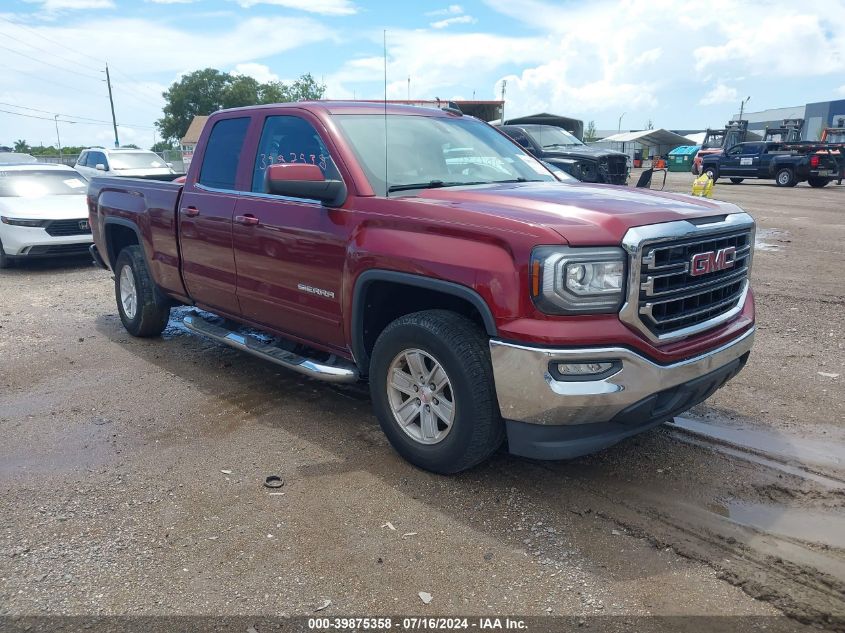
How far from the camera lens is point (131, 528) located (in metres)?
3.30

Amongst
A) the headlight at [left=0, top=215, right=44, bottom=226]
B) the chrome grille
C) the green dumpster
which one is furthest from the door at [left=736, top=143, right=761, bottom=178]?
the chrome grille

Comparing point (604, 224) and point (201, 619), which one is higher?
point (604, 224)

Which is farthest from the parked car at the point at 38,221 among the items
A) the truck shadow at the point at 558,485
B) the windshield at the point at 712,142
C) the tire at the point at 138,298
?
the windshield at the point at 712,142

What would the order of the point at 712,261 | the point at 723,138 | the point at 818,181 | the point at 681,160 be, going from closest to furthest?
the point at 712,261
the point at 818,181
the point at 723,138
the point at 681,160

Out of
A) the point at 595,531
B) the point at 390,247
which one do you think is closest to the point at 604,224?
the point at 390,247

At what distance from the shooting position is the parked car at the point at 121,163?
17666 mm

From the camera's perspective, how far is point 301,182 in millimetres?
3742

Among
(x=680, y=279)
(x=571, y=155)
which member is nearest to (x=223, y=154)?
(x=680, y=279)

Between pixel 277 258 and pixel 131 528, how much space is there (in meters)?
1.86

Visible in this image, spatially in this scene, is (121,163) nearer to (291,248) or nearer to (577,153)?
(577,153)

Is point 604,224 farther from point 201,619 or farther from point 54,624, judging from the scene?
point 54,624

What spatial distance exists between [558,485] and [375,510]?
0.99 metres

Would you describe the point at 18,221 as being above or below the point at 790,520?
above

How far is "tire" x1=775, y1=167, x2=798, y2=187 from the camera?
86.4 feet
